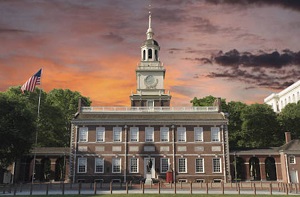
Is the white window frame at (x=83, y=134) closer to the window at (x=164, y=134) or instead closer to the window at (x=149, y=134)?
the window at (x=149, y=134)

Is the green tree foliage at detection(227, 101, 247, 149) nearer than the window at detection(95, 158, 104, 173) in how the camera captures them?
No

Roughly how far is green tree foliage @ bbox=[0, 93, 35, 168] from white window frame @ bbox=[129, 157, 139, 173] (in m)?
12.6

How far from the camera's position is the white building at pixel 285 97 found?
320 feet

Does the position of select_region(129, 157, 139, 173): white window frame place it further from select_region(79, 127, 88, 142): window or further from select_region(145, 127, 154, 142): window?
select_region(79, 127, 88, 142): window

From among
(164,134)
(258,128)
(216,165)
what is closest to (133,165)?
(164,134)

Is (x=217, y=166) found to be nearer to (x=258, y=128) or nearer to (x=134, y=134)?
(x=134, y=134)

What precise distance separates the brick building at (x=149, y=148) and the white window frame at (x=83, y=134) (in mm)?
115

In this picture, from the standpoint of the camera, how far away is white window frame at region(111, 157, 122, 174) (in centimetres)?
4219

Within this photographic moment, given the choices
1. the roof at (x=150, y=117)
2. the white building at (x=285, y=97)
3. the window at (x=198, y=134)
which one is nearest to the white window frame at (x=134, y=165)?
Result: the roof at (x=150, y=117)

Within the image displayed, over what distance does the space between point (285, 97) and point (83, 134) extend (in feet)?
274

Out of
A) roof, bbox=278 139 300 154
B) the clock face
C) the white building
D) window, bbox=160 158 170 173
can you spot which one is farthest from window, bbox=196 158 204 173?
the white building

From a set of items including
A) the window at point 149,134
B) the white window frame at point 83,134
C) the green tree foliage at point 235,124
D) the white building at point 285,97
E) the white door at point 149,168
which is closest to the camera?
the white door at point 149,168

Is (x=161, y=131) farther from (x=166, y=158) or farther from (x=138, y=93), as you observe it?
(x=138, y=93)

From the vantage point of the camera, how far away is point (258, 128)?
184ft
